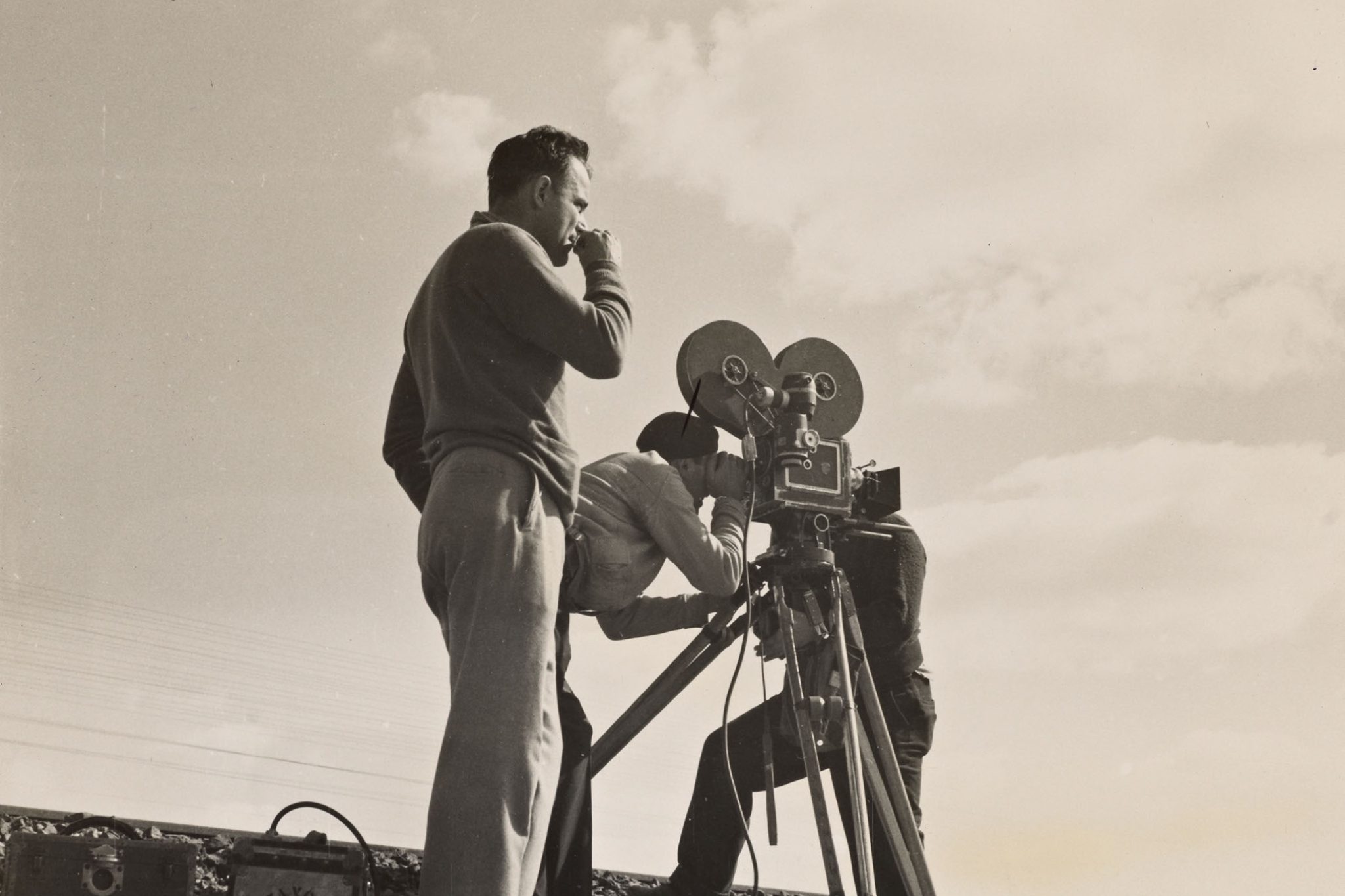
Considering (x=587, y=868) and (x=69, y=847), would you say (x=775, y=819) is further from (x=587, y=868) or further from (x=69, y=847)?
(x=69, y=847)

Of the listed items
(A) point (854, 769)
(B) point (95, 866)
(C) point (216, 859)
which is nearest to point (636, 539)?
(A) point (854, 769)

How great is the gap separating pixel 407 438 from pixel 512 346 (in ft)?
1.59

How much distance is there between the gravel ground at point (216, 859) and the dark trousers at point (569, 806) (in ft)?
1.16

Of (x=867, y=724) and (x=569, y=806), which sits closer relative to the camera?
(x=569, y=806)

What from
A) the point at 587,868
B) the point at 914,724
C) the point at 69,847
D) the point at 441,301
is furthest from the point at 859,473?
the point at 69,847

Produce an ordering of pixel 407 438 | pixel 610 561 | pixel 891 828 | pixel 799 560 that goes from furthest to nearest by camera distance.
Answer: pixel 799 560, pixel 891 828, pixel 610 561, pixel 407 438

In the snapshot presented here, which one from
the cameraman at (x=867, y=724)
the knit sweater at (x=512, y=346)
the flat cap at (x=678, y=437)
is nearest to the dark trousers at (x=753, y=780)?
the cameraman at (x=867, y=724)

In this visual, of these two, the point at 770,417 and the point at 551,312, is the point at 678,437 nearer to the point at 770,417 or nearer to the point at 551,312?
the point at 770,417

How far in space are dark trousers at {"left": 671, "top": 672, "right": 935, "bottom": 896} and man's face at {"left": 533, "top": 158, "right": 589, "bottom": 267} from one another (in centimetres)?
127

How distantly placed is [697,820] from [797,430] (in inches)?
38.2

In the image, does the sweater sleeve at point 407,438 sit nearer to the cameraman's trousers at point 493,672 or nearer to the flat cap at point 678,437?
the cameraman's trousers at point 493,672

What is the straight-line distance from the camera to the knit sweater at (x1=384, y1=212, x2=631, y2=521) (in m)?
2.16

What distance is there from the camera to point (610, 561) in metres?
2.74

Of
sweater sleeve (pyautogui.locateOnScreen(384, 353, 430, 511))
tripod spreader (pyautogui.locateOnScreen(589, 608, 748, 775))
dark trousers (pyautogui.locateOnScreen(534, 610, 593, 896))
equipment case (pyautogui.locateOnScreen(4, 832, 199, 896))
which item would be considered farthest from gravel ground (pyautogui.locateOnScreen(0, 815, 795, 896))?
sweater sleeve (pyautogui.locateOnScreen(384, 353, 430, 511))
